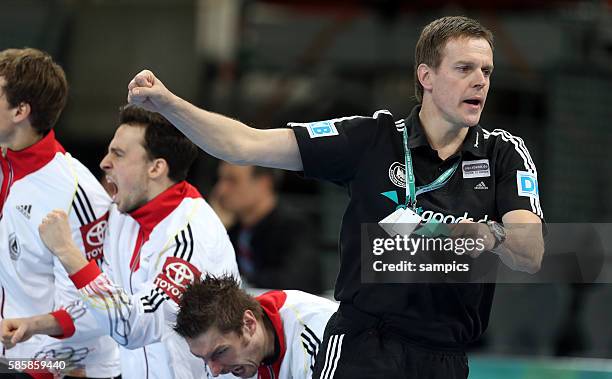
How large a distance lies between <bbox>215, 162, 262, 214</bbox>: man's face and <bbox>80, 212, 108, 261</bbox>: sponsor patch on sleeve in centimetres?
306

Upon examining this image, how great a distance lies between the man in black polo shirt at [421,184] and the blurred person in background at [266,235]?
384 cm

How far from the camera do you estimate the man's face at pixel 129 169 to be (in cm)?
520

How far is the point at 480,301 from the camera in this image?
4.32 metres

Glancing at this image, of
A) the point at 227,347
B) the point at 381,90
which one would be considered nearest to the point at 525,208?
the point at 227,347

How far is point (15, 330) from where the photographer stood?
479 centimetres

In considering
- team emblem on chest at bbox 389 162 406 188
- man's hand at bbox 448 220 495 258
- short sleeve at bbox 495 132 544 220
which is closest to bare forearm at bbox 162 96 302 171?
team emblem on chest at bbox 389 162 406 188

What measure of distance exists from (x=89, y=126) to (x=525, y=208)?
1020cm

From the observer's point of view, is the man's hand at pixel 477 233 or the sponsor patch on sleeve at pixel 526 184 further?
the sponsor patch on sleeve at pixel 526 184

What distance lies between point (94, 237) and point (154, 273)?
0.59 m

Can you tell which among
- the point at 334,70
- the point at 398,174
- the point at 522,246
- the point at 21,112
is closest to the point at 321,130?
the point at 398,174

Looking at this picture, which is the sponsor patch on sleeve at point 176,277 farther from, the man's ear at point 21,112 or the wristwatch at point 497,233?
the wristwatch at point 497,233

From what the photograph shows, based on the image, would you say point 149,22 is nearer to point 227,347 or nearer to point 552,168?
point 552,168

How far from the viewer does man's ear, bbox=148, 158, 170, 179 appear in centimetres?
523

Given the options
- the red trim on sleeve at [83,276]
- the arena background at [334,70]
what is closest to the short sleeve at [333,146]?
the red trim on sleeve at [83,276]
